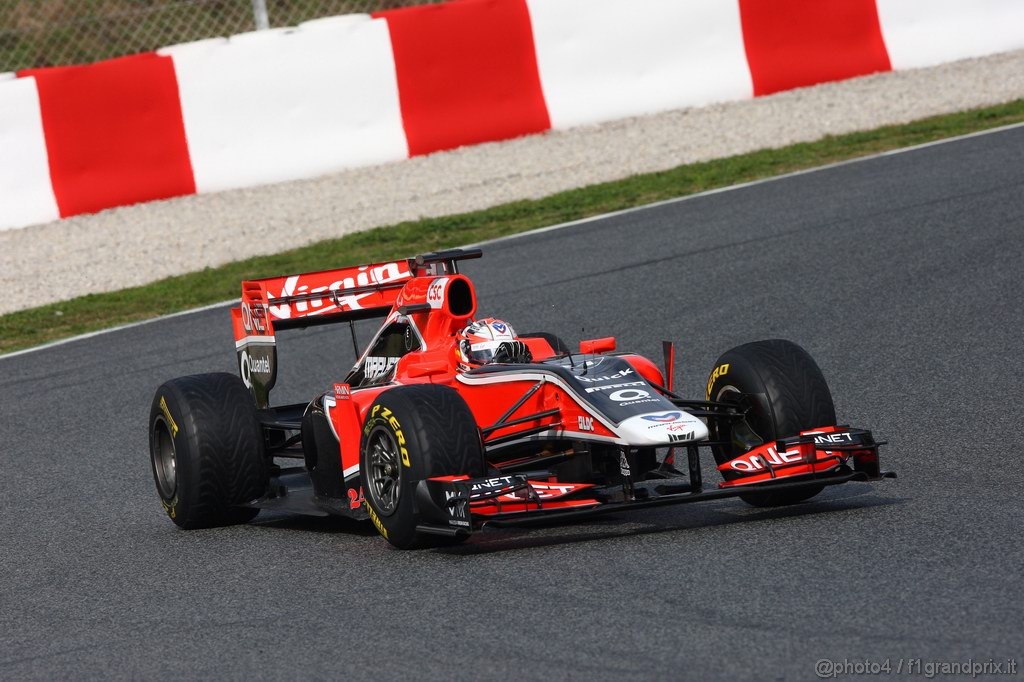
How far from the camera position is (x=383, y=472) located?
6.97m

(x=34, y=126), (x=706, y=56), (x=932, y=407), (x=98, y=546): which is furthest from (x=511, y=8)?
(x=98, y=546)

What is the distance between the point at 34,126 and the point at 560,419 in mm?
10129

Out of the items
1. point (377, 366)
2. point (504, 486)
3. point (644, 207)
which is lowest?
point (504, 486)

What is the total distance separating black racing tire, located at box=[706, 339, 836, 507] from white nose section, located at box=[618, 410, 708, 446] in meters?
0.48

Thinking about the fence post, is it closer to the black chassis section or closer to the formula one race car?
the formula one race car

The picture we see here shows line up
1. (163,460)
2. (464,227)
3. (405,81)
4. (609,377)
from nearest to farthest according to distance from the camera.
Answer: (609,377), (163,460), (464,227), (405,81)

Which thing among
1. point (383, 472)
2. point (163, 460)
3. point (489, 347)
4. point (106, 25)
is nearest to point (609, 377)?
point (489, 347)

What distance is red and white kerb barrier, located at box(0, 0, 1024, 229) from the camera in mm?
15688

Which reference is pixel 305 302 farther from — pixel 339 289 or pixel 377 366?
pixel 377 366

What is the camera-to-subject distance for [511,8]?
16672mm

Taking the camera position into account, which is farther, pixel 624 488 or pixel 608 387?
pixel 608 387

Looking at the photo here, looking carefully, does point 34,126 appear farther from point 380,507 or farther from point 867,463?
point 867,463

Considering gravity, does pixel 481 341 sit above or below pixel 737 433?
above

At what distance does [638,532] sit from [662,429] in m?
0.62
